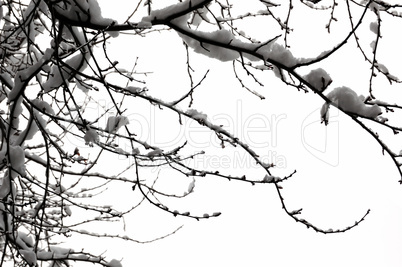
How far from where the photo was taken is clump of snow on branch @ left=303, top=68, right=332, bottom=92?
1.64m

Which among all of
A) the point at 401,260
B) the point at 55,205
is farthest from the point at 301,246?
the point at 55,205

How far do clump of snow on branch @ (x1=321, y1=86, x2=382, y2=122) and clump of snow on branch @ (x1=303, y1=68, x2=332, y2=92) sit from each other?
6 centimetres

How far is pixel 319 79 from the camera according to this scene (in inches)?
65.1

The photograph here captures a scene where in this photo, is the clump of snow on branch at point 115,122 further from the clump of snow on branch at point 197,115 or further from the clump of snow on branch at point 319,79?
the clump of snow on branch at point 319,79

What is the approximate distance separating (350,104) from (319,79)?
17cm

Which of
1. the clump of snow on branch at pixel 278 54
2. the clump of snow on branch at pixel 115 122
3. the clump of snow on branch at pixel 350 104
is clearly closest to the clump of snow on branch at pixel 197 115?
the clump of snow on branch at pixel 115 122

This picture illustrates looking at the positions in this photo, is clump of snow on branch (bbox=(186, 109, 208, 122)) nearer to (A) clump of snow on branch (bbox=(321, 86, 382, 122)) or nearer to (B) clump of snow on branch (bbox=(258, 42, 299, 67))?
(B) clump of snow on branch (bbox=(258, 42, 299, 67))

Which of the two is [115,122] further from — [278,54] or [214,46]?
[278,54]

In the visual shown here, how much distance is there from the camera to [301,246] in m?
103

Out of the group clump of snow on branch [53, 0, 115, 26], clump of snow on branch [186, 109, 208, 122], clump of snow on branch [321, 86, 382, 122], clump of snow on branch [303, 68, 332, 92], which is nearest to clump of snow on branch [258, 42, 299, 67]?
clump of snow on branch [303, 68, 332, 92]

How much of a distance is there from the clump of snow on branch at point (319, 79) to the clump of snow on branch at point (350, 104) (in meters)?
0.06

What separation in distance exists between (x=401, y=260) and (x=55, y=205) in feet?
412

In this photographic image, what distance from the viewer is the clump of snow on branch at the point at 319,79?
164 cm

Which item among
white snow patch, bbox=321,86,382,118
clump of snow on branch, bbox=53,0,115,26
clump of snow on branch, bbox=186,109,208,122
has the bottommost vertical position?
white snow patch, bbox=321,86,382,118
